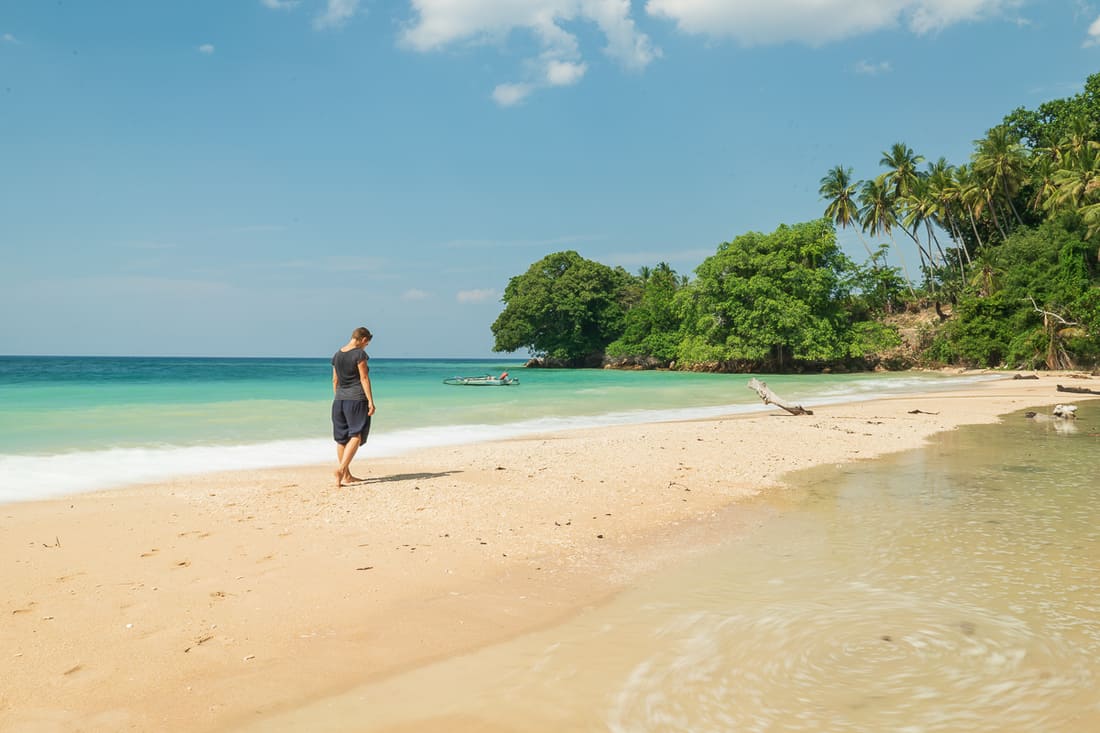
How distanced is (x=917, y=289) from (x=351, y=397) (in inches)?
2551

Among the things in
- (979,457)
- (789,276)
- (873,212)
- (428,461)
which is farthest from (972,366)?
(428,461)

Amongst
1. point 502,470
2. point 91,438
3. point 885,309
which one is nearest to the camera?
point 502,470

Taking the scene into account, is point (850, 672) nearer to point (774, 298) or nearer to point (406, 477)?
point (406, 477)

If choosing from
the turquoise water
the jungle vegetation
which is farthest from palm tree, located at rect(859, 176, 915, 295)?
the turquoise water

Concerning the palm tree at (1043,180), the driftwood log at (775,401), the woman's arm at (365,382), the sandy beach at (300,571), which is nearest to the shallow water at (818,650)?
the sandy beach at (300,571)

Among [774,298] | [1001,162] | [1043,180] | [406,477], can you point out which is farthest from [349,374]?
[1043,180]

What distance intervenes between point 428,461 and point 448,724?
24.4 feet

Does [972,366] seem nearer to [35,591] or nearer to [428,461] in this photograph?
[428,461]

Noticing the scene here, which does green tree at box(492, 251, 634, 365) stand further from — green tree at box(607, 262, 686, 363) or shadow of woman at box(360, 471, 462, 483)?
shadow of woman at box(360, 471, 462, 483)

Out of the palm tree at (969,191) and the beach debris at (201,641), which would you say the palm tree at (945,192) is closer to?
the palm tree at (969,191)

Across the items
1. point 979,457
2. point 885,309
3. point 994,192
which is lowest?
point 979,457

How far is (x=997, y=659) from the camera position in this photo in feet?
11.0

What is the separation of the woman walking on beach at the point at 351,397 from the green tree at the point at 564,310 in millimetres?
60323

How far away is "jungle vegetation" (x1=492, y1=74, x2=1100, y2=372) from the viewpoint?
1560 inches
